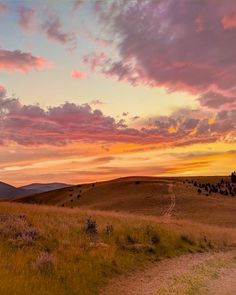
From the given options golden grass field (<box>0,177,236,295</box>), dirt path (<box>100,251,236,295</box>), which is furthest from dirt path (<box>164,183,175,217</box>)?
dirt path (<box>100,251,236,295</box>)

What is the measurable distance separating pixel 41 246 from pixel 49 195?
72.7 meters

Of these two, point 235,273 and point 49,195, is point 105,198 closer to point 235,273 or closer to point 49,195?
point 49,195

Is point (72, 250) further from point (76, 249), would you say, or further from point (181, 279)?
point (181, 279)

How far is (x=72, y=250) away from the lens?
1817 centimetres

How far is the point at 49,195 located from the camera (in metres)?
89.8

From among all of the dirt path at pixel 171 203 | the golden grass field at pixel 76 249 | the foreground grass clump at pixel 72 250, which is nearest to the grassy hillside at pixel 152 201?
the dirt path at pixel 171 203

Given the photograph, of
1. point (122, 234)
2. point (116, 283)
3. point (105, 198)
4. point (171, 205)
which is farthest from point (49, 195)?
point (116, 283)

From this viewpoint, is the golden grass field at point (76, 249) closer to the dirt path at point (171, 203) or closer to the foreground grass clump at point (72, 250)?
the foreground grass clump at point (72, 250)

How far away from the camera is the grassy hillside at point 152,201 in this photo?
47.0 metres

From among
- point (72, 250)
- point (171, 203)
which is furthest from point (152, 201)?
point (72, 250)

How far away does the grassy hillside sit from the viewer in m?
47.0

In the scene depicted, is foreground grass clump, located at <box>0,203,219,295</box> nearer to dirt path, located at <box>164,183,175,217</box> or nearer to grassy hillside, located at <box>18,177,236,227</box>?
grassy hillside, located at <box>18,177,236,227</box>

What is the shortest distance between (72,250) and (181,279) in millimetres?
4739

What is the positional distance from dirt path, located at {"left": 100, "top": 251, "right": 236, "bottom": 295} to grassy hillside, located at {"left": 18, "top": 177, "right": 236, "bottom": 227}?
19474 mm
